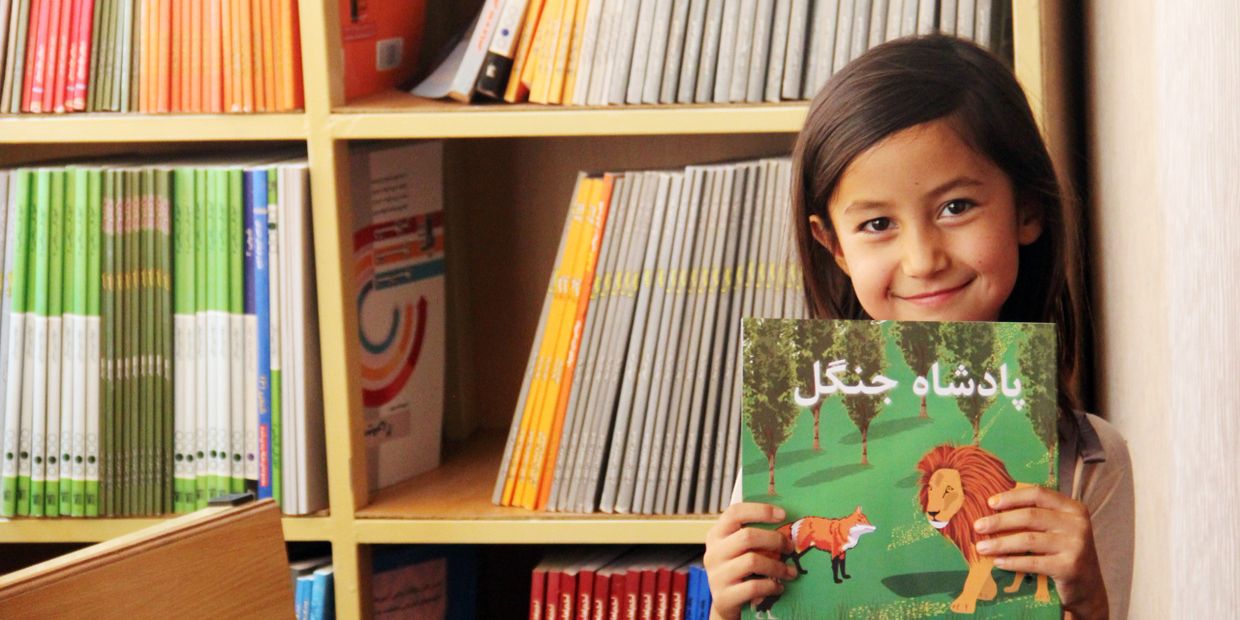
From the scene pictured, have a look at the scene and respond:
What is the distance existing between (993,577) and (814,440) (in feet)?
0.44

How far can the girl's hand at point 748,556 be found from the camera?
0.83 m

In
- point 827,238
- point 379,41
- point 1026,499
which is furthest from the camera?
point 379,41

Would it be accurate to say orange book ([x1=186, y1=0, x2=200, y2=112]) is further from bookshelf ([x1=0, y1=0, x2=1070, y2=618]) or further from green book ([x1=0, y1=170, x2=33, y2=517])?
green book ([x1=0, y1=170, x2=33, y2=517])

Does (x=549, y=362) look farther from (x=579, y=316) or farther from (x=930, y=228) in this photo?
(x=930, y=228)

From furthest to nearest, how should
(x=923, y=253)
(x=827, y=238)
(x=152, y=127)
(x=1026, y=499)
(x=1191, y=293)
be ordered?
(x=152, y=127)
(x=827, y=238)
(x=923, y=253)
(x=1026, y=499)
(x=1191, y=293)

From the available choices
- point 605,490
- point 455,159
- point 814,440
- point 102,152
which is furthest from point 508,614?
point 814,440

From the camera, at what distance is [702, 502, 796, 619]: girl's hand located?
0.83 meters

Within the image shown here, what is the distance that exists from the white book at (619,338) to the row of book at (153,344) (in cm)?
32

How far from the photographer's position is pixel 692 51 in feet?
4.74

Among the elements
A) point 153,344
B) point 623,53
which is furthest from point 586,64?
point 153,344

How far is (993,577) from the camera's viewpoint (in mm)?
806

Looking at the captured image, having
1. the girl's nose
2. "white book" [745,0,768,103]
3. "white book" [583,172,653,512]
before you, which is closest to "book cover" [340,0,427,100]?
"white book" [583,172,653,512]

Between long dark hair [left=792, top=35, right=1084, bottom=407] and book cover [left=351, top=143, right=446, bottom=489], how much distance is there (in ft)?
2.17

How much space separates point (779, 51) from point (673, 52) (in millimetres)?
114
